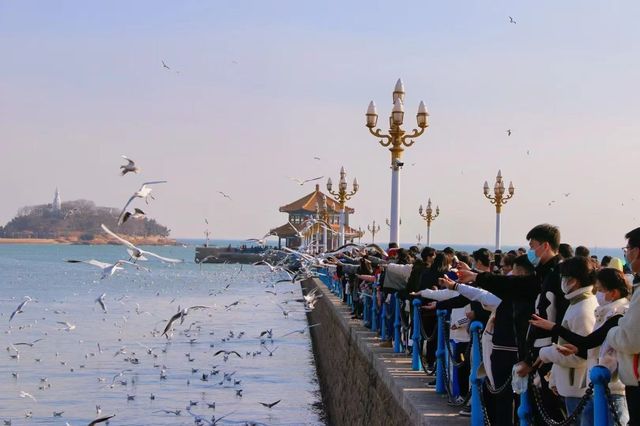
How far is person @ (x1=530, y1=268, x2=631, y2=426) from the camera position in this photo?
5.77m

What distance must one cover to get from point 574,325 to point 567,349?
0.24 meters

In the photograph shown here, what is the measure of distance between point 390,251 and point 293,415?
17.5 feet

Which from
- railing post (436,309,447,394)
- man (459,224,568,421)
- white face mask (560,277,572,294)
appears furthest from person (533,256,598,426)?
railing post (436,309,447,394)

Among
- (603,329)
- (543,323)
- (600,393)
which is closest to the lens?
(600,393)

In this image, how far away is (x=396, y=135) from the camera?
68.2 ft

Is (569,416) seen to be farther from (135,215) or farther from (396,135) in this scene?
(396,135)

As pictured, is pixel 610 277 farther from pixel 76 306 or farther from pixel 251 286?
pixel 251 286

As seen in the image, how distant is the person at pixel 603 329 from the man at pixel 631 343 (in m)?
0.32

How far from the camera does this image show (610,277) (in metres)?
6.14

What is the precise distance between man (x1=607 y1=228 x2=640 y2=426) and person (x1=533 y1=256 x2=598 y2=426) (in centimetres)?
75

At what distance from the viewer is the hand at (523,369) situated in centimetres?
654

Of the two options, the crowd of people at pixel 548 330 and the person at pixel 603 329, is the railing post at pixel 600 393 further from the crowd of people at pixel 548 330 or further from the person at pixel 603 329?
the person at pixel 603 329

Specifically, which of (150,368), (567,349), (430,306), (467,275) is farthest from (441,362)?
(150,368)

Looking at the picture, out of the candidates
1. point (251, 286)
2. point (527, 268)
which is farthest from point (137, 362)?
point (251, 286)
